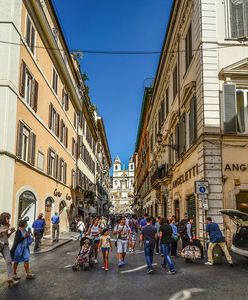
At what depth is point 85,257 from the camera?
37.3 feet

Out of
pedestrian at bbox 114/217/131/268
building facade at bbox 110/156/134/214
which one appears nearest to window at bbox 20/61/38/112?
pedestrian at bbox 114/217/131/268

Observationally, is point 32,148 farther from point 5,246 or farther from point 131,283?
point 131,283

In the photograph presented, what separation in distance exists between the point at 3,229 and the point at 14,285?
4.40ft

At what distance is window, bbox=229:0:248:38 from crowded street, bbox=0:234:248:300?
1063 cm

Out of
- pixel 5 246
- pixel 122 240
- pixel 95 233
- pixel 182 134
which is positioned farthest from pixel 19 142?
pixel 5 246

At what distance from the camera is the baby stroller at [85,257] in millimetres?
11234

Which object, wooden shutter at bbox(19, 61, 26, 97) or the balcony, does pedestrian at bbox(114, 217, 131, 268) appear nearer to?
wooden shutter at bbox(19, 61, 26, 97)

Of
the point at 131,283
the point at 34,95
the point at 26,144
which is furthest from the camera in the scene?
the point at 34,95

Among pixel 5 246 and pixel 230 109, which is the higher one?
pixel 230 109

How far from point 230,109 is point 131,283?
32.7ft

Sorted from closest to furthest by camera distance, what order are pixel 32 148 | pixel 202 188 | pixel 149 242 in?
pixel 149 242 < pixel 202 188 < pixel 32 148

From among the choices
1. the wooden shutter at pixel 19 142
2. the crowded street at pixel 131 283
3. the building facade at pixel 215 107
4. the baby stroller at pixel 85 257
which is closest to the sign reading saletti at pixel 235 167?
the building facade at pixel 215 107

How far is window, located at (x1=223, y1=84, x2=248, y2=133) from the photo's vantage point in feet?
53.1

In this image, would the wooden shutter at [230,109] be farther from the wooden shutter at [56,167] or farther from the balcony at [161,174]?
the wooden shutter at [56,167]
